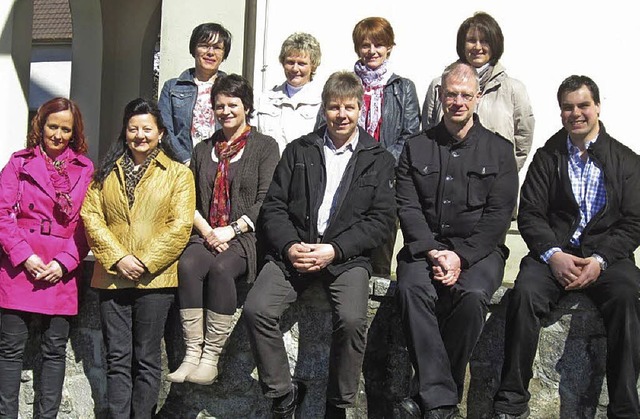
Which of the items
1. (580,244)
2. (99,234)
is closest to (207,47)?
(99,234)

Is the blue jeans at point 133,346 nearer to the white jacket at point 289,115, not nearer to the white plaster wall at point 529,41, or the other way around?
the white jacket at point 289,115

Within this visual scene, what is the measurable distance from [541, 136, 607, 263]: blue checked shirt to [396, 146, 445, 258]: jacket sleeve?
2.00 feet

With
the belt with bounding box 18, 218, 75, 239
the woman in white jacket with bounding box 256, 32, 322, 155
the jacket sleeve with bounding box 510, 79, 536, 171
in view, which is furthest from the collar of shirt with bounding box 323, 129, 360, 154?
the belt with bounding box 18, 218, 75, 239

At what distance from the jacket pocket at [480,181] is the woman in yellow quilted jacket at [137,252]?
1524mm

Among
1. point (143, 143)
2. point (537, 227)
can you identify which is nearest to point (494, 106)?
point (537, 227)

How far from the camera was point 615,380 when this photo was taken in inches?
177

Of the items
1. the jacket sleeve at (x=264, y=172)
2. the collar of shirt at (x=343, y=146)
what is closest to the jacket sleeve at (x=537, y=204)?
the collar of shirt at (x=343, y=146)

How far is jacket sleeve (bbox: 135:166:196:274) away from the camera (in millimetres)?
4965

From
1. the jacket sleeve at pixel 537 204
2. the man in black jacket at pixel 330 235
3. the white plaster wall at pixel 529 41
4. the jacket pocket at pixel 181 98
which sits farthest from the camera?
the white plaster wall at pixel 529 41

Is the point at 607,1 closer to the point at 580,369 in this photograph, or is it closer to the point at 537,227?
the point at 537,227

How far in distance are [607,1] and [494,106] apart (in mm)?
2166

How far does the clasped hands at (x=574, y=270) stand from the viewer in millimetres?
4637

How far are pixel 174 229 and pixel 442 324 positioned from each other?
60.0 inches

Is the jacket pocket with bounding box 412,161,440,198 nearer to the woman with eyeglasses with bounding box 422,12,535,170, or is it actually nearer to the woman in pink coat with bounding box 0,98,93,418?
the woman with eyeglasses with bounding box 422,12,535,170
